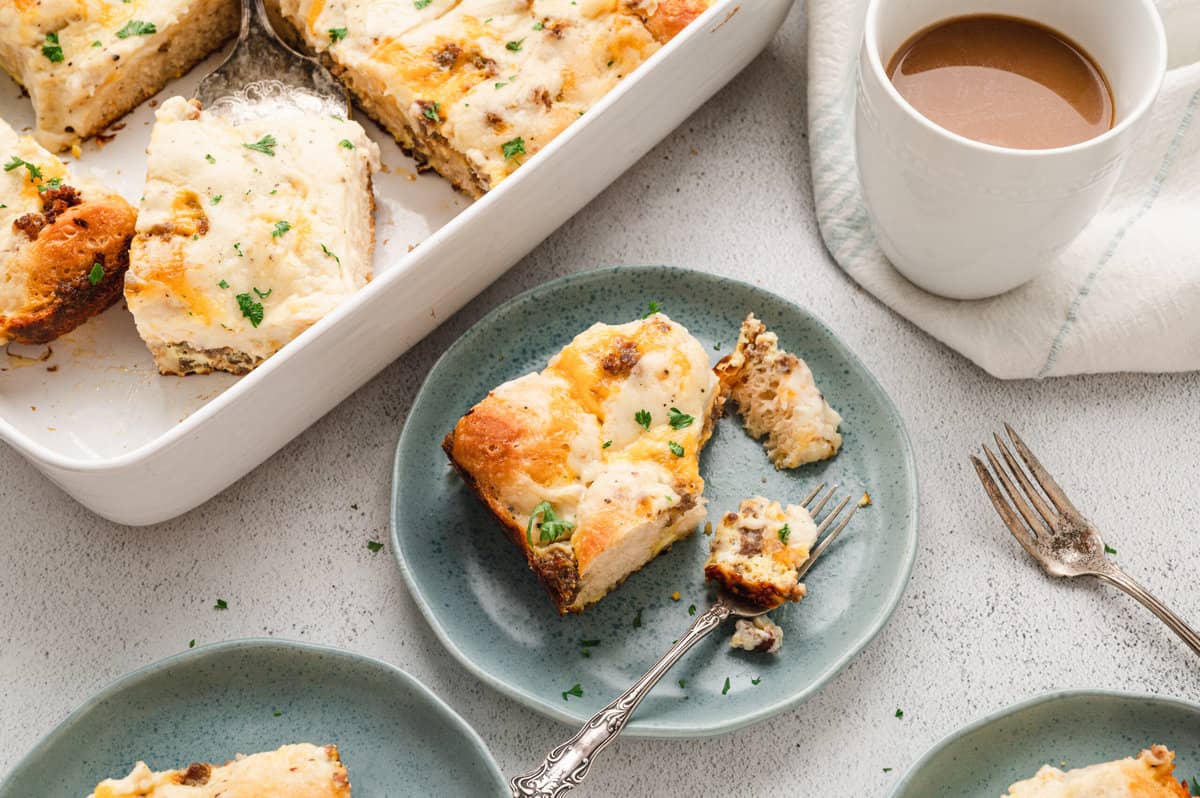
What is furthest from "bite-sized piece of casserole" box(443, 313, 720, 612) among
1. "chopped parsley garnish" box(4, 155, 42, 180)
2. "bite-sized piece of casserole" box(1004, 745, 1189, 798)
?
"chopped parsley garnish" box(4, 155, 42, 180)

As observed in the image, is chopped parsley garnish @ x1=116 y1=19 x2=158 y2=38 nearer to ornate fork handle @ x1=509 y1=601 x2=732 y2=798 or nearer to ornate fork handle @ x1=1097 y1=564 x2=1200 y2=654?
ornate fork handle @ x1=509 y1=601 x2=732 y2=798

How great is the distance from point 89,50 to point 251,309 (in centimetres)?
105

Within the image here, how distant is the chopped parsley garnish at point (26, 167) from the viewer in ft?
10.6

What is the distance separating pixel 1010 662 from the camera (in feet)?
10.2

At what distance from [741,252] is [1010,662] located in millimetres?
1402

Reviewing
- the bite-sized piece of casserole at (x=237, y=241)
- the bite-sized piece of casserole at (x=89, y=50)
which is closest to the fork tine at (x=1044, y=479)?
the bite-sized piece of casserole at (x=237, y=241)

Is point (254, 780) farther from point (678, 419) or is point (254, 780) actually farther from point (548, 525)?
point (678, 419)

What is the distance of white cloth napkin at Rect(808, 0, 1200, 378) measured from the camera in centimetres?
341

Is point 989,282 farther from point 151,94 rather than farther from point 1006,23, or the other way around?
point 151,94

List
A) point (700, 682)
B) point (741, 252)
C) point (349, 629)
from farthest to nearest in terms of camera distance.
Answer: point (741, 252) < point (349, 629) < point (700, 682)

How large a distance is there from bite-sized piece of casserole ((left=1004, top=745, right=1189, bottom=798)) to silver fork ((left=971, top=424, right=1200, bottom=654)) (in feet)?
1.67

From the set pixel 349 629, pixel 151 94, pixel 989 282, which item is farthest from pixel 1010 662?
pixel 151 94

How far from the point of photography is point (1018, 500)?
10.6 feet

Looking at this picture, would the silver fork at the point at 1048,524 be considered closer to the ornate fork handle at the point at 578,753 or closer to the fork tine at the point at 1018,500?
the fork tine at the point at 1018,500
